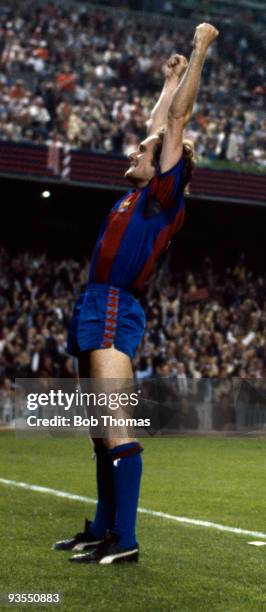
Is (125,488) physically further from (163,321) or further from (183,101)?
(163,321)

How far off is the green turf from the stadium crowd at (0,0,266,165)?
13270 mm

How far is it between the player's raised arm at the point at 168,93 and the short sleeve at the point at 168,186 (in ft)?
2.22

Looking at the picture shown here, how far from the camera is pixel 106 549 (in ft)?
17.9

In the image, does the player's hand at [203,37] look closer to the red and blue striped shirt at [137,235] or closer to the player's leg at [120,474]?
the red and blue striped shirt at [137,235]

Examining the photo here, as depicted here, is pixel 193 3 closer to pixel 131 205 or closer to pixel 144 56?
pixel 144 56

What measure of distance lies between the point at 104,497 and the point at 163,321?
61.9ft

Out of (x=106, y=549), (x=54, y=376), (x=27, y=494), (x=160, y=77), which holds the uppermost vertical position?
(x=160, y=77)

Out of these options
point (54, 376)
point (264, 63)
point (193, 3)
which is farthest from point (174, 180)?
point (193, 3)

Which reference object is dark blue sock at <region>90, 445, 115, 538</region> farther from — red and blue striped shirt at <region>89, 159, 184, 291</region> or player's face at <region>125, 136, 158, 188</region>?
player's face at <region>125, 136, 158, 188</region>

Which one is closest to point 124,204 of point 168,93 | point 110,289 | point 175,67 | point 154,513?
point 110,289

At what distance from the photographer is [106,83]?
27953 mm

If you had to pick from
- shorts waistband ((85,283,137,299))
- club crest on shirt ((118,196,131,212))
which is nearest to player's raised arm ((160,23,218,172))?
club crest on shirt ((118,196,131,212))

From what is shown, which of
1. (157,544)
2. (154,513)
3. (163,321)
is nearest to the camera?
(157,544)

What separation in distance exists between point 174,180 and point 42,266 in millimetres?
20139
